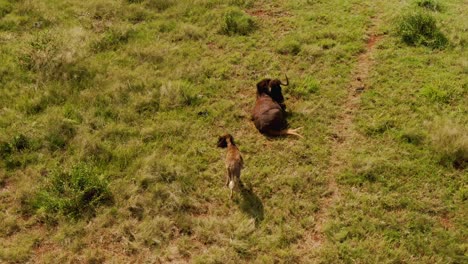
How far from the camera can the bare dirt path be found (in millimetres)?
5723

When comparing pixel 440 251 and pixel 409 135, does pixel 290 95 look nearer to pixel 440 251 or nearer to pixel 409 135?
pixel 409 135

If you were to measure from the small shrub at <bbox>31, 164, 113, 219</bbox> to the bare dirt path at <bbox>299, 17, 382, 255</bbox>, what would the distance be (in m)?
2.98

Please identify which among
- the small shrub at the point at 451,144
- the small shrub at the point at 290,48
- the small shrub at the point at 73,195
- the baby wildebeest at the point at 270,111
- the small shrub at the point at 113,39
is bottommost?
the small shrub at the point at 73,195

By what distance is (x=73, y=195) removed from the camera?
590 cm

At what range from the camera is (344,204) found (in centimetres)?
605

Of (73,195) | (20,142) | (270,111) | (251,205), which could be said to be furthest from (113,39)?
(251,205)

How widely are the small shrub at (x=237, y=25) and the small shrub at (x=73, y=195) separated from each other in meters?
5.22

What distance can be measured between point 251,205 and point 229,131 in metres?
1.77

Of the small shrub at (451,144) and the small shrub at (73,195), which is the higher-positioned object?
the small shrub at (451,144)

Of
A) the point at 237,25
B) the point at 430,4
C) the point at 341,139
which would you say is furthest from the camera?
the point at 430,4

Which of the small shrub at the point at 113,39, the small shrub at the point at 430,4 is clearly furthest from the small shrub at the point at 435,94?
the small shrub at the point at 113,39

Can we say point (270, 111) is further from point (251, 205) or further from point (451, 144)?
point (451, 144)

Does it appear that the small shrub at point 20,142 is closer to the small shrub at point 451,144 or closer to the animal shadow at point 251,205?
the animal shadow at point 251,205

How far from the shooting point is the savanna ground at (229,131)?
18.4ft
